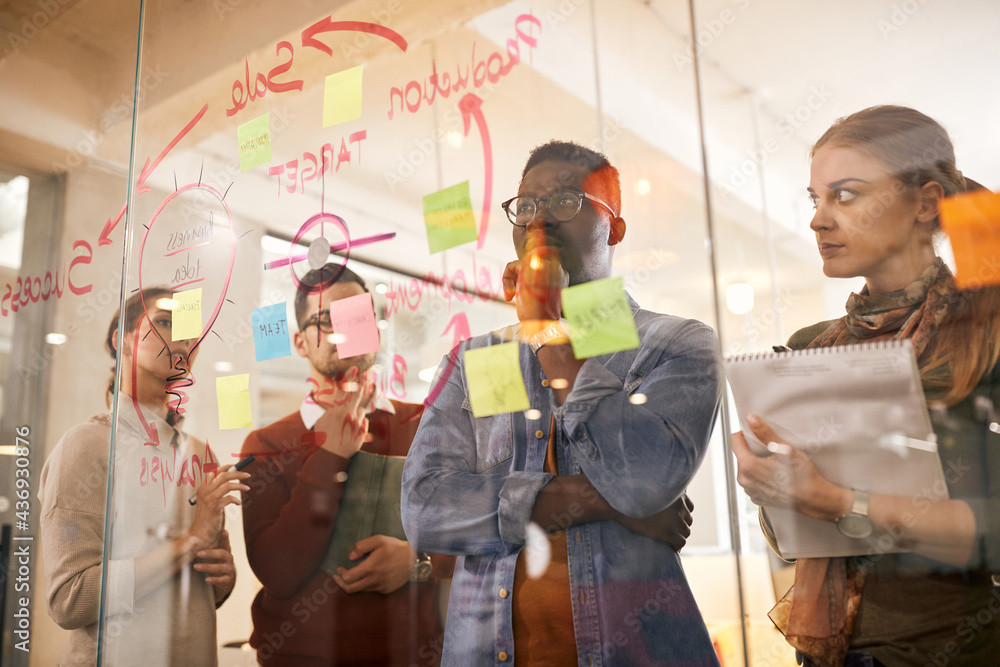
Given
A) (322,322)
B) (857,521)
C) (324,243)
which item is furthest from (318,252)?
(857,521)

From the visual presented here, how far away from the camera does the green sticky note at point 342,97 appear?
164cm

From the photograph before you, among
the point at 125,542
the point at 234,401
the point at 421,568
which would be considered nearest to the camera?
the point at 421,568

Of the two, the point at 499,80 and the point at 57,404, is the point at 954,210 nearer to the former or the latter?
the point at 499,80

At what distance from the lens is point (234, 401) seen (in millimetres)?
1740

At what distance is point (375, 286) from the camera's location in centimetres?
154

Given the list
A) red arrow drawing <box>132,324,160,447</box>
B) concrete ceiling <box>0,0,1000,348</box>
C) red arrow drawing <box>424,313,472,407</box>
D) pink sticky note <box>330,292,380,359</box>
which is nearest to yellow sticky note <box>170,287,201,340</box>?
red arrow drawing <box>132,324,160,447</box>

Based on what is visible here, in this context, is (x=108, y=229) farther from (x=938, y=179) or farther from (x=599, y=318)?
(x=938, y=179)

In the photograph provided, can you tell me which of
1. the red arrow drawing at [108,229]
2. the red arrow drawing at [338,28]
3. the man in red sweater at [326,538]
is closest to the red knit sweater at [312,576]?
the man in red sweater at [326,538]

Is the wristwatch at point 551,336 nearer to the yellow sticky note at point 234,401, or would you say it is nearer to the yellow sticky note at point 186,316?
the yellow sticky note at point 234,401

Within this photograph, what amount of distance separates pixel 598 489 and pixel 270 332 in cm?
90

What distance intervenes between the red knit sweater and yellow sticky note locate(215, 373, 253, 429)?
6 centimetres

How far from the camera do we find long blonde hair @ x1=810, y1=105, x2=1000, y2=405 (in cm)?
98

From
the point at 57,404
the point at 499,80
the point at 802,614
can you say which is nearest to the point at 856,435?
the point at 802,614

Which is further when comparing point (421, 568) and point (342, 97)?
point (342, 97)
